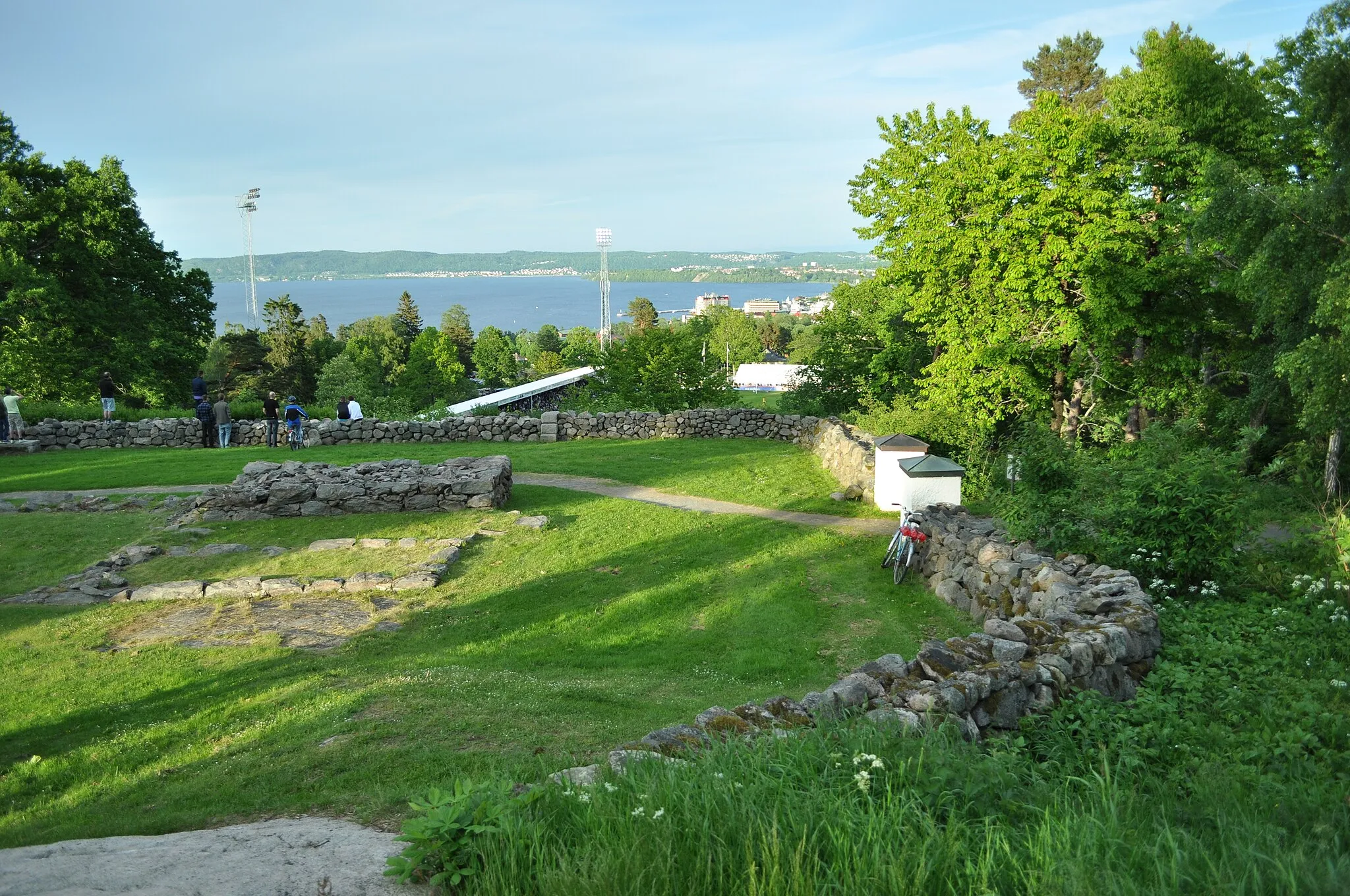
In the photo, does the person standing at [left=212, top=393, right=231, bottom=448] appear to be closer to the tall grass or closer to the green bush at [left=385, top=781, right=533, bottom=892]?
the green bush at [left=385, top=781, right=533, bottom=892]

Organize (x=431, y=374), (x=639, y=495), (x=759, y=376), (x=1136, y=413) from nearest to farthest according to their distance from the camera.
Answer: (x=639, y=495), (x=1136, y=413), (x=431, y=374), (x=759, y=376)

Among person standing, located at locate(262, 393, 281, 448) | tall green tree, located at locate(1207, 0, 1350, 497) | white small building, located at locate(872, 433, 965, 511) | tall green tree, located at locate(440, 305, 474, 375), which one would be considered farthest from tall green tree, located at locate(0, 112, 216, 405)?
tall green tree, located at locate(440, 305, 474, 375)

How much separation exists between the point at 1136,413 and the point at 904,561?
1598 centimetres

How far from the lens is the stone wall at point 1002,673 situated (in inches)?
220

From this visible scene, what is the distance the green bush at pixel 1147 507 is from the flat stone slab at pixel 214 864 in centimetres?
816

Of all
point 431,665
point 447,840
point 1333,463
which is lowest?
point 431,665

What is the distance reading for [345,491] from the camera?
15.8m

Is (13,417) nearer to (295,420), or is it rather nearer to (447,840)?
(295,420)

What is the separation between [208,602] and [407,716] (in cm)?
563

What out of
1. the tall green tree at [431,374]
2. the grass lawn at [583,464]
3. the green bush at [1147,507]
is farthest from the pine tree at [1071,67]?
the tall green tree at [431,374]

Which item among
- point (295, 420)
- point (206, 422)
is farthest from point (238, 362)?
point (295, 420)

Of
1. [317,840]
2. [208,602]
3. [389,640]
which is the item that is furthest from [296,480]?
[317,840]

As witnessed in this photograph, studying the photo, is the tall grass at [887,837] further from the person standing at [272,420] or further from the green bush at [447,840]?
the person standing at [272,420]

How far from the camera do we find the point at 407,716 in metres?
7.31
